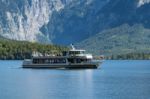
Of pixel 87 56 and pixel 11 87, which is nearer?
pixel 11 87

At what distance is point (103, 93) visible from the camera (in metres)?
110

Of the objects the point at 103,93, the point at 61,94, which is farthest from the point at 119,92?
the point at 61,94

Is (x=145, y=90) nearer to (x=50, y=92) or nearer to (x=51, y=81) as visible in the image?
(x=50, y=92)

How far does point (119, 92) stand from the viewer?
110875mm

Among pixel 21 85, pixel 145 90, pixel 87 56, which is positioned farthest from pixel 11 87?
pixel 87 56

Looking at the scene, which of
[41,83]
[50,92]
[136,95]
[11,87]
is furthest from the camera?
[41,83]

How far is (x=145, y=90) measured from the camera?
11344 centimetres

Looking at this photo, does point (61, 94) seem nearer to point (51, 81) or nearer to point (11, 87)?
point (11, 87)

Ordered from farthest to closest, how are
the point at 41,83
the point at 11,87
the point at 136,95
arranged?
1. the point at 41,83
2. the point at 11,87
3. the point at 136,95

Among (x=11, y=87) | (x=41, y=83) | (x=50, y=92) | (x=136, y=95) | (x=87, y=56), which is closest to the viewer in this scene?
(x=136, y=95)

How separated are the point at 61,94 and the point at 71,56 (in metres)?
90.9

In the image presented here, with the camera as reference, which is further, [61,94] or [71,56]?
[71,56]

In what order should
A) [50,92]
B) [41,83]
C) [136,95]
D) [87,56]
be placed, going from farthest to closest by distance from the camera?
1. [87,56]
2. [41,83]
3. [50,92]
4. [136,95]

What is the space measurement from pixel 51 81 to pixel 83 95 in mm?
34964
